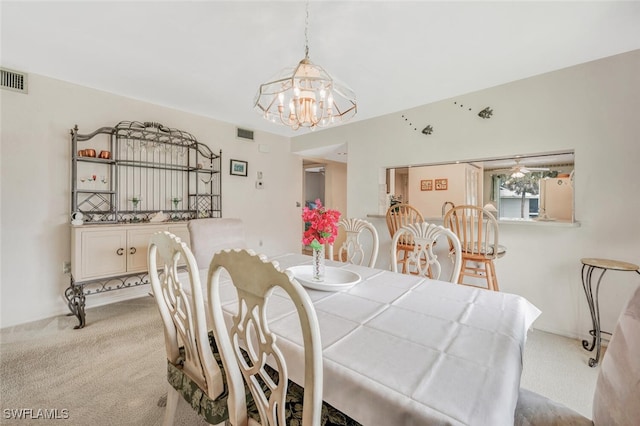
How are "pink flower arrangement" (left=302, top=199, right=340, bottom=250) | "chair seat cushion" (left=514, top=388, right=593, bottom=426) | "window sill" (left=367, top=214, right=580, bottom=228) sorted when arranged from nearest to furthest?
1. "chair seat cushion" (left=514, top=388, right=593, bottom=426)
2. "pink flower arrangement" (left=302, top=199, right=340, bottom=250)
3. "window sill" (left=367, top=214, right=580, bottom=228)

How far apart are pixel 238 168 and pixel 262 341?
3.81 meters

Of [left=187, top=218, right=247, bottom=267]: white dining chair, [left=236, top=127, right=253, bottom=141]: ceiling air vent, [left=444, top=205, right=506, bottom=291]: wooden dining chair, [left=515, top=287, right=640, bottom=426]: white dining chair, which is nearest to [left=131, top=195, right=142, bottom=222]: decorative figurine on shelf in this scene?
[left=187, top=218, right=247, bottom=267]: white dining chair

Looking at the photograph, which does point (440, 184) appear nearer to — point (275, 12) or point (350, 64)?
point (350, 64)

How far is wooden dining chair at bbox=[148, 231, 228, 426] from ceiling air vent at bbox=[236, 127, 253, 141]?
11.1 feet

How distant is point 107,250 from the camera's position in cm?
262

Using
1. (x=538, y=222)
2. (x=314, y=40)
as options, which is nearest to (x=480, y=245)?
(x=538, y=222)

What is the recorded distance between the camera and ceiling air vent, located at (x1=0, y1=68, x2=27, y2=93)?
7.90 feet

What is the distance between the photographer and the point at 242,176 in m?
4.27

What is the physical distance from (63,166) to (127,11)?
6.22 feet

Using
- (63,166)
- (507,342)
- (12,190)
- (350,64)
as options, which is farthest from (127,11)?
(507,342)

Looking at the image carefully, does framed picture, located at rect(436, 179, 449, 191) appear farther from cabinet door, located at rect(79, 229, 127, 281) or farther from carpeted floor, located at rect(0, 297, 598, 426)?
cabinet door, located at rect(79, 229, 127, 281)

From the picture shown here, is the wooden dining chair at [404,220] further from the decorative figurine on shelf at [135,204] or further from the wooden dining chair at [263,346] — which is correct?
the decorative figurine on shelf at [135,204]

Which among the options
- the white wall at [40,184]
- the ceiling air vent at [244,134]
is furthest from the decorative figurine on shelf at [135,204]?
the ceiling air vent at [244,134]

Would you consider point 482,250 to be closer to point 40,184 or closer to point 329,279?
point 329,279
